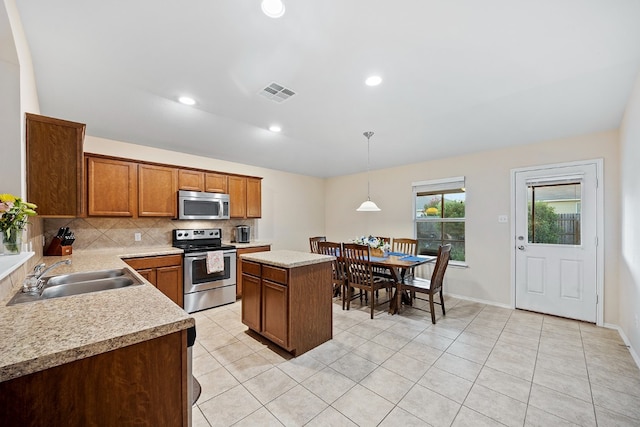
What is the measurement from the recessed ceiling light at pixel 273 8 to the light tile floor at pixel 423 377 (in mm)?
2519

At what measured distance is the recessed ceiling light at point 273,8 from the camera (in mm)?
1487

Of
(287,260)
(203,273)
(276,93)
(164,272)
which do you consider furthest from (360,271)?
(164,272)

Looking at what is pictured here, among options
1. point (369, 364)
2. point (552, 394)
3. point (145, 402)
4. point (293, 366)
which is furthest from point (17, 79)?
point (552, 394)

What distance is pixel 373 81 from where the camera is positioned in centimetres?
228

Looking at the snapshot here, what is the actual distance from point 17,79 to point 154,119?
4.70ft

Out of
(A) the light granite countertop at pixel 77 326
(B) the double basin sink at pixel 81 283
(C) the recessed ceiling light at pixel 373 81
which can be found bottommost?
(B) the double basin sink at pixel 81 283

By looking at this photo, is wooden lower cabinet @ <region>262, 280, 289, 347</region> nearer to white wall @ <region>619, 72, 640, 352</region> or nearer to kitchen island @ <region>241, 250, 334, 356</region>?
kitchen island @ <region>241, 250, 334, 356</region>

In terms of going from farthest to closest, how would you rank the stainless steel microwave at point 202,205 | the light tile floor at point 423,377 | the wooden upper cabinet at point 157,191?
the stainless steel microwave at point 202,205
the wooden upper cabinet at point 157,191
the light tile floor at point 423,377

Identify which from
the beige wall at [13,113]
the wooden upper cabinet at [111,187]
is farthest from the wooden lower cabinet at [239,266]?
the beige wall at [13,113]

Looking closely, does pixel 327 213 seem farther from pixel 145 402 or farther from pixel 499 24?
pixel 145 402

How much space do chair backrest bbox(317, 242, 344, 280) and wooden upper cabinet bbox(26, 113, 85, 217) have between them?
263cm

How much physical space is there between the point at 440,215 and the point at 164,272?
4.31 metres

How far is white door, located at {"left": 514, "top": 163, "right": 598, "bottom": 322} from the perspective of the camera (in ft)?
10.7

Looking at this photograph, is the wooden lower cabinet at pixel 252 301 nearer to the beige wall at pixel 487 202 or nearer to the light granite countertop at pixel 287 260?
the light granite countertop at pixel 287 260
